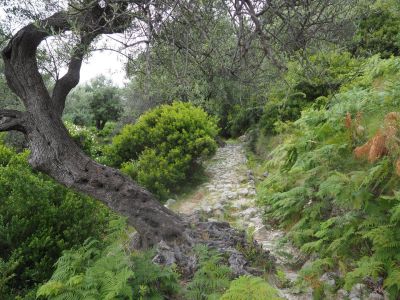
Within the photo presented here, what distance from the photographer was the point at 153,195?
17.7 ft

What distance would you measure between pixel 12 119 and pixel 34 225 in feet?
4.71

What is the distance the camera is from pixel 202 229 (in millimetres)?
5211

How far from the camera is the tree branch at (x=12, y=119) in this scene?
→ 4766 millimetres

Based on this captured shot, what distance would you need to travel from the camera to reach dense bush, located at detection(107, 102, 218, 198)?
9164 millimetres

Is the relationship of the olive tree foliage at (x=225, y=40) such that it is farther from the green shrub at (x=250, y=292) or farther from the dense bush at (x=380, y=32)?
the dense bush at (x=380, y=32)

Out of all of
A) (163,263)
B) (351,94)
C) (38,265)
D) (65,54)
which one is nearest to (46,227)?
(38,265)

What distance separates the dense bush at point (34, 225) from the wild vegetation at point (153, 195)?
0.7 inches

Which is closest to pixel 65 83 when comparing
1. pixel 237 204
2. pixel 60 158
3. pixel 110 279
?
pixel 60 158

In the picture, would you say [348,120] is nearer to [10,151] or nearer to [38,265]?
[38,265]

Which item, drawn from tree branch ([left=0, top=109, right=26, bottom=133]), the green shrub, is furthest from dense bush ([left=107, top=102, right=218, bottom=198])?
the green shrub

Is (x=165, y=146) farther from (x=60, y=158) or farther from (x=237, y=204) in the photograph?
(x=60, y=158)

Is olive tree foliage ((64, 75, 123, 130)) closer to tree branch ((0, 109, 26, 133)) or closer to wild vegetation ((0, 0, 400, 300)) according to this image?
wild vegetation ((0, 0, 400, 300))

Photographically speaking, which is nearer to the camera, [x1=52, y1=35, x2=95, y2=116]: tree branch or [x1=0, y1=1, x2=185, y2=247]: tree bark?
[x1=0, y1=1, x2=185, y2=247]: tree bark

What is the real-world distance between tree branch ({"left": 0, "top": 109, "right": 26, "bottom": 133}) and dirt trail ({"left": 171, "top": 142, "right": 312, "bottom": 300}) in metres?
3.40
